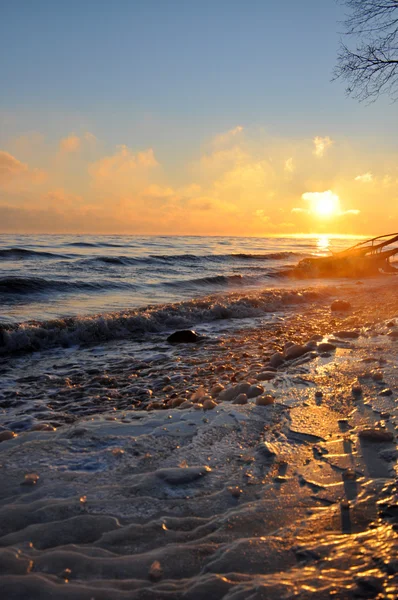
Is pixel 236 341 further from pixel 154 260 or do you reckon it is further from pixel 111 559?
pixel 154 260

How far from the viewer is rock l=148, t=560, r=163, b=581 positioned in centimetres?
174

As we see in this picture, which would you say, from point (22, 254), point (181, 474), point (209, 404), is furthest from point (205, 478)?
point (22, 254)

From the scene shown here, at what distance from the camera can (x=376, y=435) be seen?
9.44 ft

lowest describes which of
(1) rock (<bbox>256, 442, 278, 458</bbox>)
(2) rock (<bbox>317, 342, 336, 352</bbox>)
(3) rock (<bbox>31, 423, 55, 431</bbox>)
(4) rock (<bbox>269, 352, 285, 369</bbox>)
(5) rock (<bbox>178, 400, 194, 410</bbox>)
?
(3) rock (<bbox>31, 423, 55, 431</bbox>)

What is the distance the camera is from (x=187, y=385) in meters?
4.77

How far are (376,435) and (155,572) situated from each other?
1812 mm

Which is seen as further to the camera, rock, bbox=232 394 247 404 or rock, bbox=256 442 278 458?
rock, bbox=232 394 247 404

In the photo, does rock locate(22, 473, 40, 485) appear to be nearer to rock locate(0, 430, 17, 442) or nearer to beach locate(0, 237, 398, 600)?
beach locate(0, 237, 398, 600)

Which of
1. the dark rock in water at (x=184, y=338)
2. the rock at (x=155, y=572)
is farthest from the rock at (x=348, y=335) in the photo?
the rock at (x=155, y=572)

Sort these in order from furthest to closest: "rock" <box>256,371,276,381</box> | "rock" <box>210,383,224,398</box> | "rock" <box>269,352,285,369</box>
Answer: "rock" <box>269,352,285,369</box> < "rock" <box>256,371,276,381</box> < "rock" <box>210,383,224,398</box>

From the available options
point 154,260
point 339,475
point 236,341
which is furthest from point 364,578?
point 154,260

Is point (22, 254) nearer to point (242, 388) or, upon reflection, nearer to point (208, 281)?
point (208, 281)

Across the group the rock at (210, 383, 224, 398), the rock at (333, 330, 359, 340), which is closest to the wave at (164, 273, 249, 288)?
the rock at (333, 330, 359, 340)

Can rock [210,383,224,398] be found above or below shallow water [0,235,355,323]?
below
